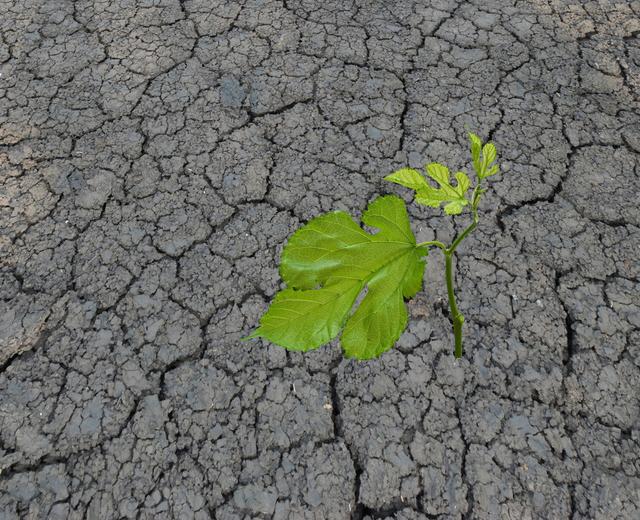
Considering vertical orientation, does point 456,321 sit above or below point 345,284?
below

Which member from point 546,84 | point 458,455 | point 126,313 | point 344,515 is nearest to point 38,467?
point 126,313

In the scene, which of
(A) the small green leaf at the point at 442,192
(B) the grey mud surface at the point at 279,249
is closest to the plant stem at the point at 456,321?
(B) the grey mud surface at the point at 279,249

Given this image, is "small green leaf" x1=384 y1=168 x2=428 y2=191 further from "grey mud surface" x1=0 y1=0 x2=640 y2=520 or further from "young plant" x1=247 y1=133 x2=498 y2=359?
"grey mud surface" x1=0 y1=0 x2=640 y2=520

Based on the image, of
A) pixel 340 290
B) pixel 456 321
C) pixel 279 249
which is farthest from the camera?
pixel 279 249

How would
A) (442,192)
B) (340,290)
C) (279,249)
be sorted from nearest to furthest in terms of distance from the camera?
(340,290) < (442,192) < (279,249)

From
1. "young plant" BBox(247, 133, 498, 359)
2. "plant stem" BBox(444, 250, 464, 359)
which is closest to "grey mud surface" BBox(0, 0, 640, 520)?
"plant stem" BBox(444, 250, 464, 359)

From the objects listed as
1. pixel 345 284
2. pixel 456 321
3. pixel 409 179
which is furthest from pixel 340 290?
pixel 456 321

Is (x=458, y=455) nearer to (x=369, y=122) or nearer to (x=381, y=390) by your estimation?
(x=381, y=390)

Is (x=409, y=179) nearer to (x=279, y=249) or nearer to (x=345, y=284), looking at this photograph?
(x=345, y=284)
